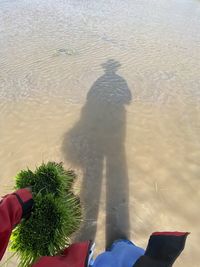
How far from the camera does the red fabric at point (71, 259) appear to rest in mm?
2387

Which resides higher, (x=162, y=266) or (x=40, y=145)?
(x=162, y=266)

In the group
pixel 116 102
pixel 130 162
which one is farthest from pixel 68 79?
pixel 130 162

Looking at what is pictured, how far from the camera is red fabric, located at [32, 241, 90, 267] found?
7.83ft

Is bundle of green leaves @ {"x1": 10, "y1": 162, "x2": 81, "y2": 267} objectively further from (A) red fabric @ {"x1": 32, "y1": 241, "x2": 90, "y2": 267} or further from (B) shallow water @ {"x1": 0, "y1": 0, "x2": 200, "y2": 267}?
(B) shallow water @ {"x1": 0, "y1": 0, "x2": 200, "y2": 267}

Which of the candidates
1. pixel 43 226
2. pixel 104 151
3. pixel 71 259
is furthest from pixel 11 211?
pixel 104 151

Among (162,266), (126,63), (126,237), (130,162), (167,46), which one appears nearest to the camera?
(162,266)

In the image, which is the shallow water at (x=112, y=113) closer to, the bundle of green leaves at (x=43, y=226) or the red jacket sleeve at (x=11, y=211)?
the bundle of green leaves at (x=43, y=226)

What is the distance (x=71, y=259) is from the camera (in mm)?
2482

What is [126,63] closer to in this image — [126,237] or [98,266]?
[126,237]

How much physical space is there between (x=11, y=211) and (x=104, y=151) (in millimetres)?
1898

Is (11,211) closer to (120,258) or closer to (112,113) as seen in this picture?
(120,258)

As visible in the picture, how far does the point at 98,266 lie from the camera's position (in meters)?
2.47

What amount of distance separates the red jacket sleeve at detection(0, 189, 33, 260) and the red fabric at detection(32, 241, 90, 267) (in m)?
0.30

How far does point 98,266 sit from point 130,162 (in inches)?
70.0
